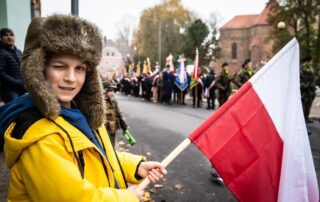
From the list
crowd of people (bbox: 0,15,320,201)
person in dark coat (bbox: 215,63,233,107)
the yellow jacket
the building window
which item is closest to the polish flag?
crowd of people (bbox: 0,15,320,201)

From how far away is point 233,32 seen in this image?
70.3 meters

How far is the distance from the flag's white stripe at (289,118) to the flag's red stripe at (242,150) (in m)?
0.07

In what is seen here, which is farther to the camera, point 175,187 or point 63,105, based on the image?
point 175,187

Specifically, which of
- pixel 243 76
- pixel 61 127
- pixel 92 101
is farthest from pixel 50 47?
pixel 243 76

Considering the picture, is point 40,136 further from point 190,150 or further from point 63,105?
point 190,150

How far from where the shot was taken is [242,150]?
2.18 meters

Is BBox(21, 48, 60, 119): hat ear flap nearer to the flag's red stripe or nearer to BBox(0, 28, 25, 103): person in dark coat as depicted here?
the flag's red stripe

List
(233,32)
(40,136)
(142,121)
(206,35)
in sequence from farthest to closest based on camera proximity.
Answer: (233,32) → (206,35) → (142,121) → (40,136)

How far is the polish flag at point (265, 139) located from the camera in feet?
6.97

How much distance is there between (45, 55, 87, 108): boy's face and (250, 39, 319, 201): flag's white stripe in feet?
3.87

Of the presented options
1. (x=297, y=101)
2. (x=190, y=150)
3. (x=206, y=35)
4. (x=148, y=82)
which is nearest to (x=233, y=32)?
(x=206, y=35)

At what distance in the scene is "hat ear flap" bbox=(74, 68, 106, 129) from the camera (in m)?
1.84

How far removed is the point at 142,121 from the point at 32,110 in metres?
9.68

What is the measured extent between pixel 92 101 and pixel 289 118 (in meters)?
1.25
